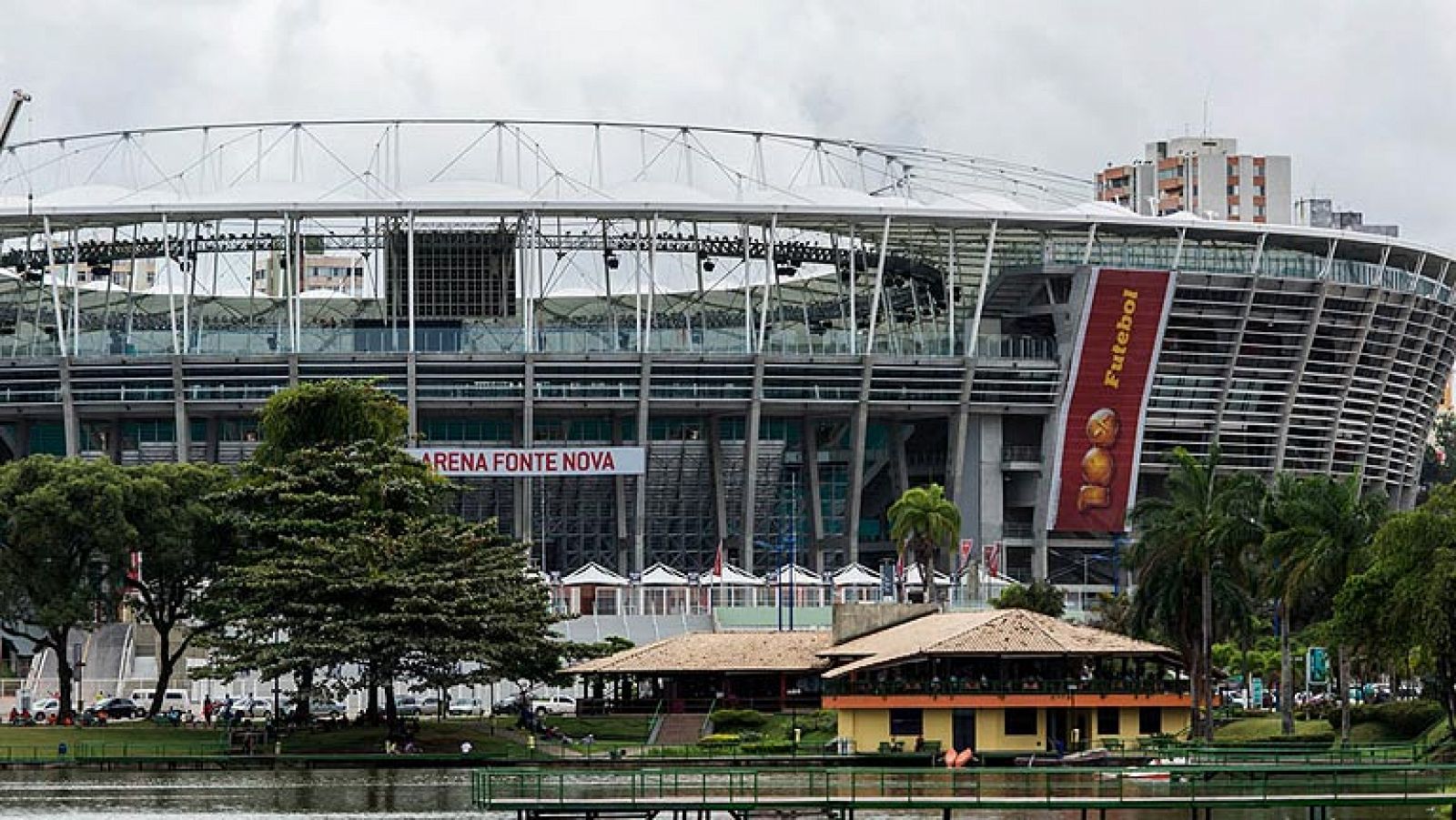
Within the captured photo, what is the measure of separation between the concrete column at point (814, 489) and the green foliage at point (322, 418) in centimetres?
5667

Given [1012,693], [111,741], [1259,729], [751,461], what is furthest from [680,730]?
[751,461]

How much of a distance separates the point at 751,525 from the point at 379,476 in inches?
2366

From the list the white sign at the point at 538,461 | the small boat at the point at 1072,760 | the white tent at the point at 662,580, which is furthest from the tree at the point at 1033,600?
the small boat at the point at 1072,760

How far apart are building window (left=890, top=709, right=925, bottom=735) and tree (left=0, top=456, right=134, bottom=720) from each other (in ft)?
131

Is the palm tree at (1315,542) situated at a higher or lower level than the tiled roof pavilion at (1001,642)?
higher

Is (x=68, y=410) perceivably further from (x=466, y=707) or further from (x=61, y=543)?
(x=466, y=707)

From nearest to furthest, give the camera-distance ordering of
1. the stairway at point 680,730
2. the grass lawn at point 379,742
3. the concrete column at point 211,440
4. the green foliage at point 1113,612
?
1. the grass lawn at point 379,742
2. the stairway at point 680,730
3. the green foliage at point 1113,612
4. the concrete column at point 211,440

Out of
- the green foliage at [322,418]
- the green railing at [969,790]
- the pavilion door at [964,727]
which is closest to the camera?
the green railing at [969,790]

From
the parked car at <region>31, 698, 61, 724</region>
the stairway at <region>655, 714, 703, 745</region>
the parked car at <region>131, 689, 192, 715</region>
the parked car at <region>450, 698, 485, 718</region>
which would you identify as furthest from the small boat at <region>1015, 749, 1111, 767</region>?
the parked car at <region>131, 689, 192, 715</region>

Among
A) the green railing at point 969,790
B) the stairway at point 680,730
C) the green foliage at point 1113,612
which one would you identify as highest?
the green railing at point 969,790

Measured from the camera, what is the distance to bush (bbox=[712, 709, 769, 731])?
387 ft

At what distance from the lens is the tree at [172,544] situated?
129m

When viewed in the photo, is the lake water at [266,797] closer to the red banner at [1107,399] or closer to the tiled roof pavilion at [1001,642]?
the tiled roof pavilion at [1001,642]

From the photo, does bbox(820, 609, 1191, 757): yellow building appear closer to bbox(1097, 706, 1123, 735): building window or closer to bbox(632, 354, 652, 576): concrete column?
bbox(1097, 706, 1123, 735): building window
